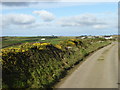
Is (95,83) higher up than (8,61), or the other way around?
(8,61)

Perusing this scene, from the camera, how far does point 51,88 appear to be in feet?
47.3

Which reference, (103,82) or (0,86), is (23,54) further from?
(103,82)

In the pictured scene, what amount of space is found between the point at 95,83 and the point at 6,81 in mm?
6890

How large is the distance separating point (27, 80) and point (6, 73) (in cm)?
178

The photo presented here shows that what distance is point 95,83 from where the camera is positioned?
15.6 metres

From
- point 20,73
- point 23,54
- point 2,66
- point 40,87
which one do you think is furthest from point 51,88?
point 23,54

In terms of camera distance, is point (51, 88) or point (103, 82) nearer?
point (51, 88)

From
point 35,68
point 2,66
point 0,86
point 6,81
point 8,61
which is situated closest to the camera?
point 0,86

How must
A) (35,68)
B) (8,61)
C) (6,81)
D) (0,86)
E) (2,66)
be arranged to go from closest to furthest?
(0,86) < (6,81) < (2,66) < (8,61) < (35,68)

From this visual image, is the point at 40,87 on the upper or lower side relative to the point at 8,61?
lower

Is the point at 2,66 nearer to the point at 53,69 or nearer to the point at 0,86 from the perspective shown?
the point at 0,86

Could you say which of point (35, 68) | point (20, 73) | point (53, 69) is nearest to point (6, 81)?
point (20, 73)

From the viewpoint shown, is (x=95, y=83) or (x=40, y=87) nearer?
(x=40, y=87)

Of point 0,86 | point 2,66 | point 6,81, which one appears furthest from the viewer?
point 2,66
